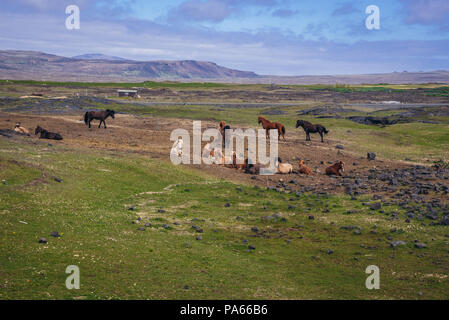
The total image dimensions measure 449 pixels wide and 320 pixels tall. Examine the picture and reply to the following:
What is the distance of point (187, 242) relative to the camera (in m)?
13.5

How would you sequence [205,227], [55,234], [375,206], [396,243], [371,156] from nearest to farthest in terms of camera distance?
[55,234], [396,243], [205,227], [375,206], [371,156]

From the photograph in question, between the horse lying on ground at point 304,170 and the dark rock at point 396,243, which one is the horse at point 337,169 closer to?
the horse lying on ground at point 304,170

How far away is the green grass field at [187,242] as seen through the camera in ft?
33.4

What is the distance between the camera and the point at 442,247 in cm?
1399

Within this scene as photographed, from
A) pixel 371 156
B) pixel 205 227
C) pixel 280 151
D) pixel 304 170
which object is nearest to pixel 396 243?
pixel 205 227

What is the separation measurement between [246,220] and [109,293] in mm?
8232

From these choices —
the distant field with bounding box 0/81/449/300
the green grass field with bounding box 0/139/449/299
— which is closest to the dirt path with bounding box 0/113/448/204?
the distant field with bounding box 0/81/449/300

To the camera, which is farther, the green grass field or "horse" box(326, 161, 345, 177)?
"horse" box(326, 161, 345, 177)

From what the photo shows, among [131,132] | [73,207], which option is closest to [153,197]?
[73,207]

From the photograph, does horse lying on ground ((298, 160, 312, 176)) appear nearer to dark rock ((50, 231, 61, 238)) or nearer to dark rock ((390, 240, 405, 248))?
dark rock ((390, 240, 405, 248))

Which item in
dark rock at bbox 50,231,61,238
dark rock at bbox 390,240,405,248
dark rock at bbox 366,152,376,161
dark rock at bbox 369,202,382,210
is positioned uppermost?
dark rock at bbox 366,152,376,161

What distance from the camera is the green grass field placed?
1018 centimetres

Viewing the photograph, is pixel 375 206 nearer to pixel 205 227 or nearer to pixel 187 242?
pixel 205 227
